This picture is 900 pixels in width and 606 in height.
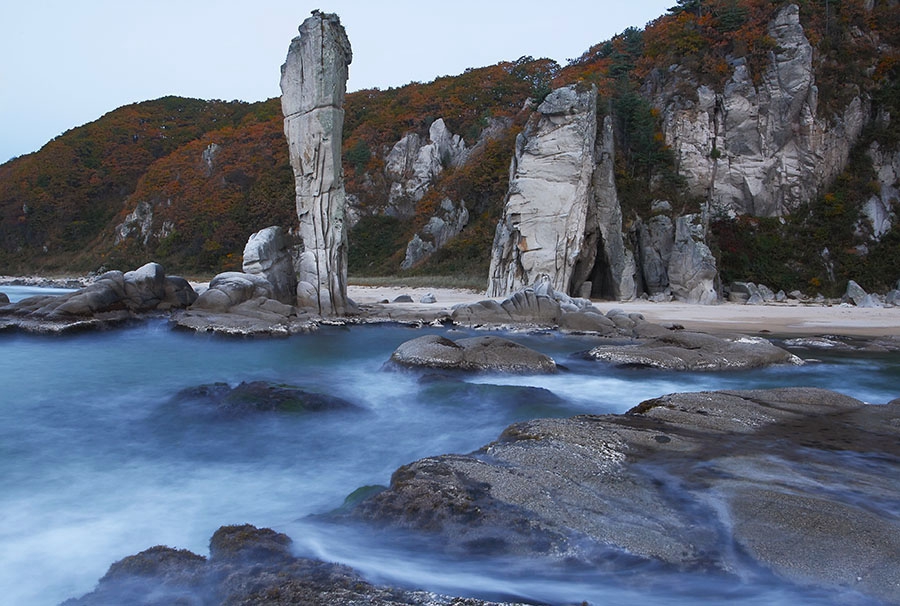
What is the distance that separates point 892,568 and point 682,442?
2.67 m

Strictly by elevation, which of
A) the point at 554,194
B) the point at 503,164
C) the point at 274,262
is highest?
the point at 503,164

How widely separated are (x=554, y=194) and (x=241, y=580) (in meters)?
23.0

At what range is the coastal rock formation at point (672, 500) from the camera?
4312 millimetres

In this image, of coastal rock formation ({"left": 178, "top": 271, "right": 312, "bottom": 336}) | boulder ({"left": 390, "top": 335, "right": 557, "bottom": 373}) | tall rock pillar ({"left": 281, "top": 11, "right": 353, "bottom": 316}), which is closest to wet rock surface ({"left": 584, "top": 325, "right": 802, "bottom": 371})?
boulder ({"left": 390, "top": 335, "right": 557, "bottom": 373})

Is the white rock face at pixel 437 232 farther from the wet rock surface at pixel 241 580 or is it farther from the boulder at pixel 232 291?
the wet rock surface at pixel 241 580

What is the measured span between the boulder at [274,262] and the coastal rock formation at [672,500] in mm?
16980

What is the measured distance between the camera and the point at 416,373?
40.7 ft

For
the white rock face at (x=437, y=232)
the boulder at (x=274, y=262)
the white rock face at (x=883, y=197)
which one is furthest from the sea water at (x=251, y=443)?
the white rock face at (x=437, y=232)

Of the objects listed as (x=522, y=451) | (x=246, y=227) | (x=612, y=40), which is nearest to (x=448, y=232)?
(x=246, y=227)

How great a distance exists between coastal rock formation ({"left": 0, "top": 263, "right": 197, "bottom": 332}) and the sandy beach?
7887mm

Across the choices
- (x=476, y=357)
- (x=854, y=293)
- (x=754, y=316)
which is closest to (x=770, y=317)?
(x=754, y=316)

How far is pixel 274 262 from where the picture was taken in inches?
892

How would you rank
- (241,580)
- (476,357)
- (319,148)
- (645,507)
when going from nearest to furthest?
1. (241,580)
2. (645,507)
3. (476,357)
4. (319,148)

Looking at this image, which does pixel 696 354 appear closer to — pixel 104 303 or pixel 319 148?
pixel 319 148
